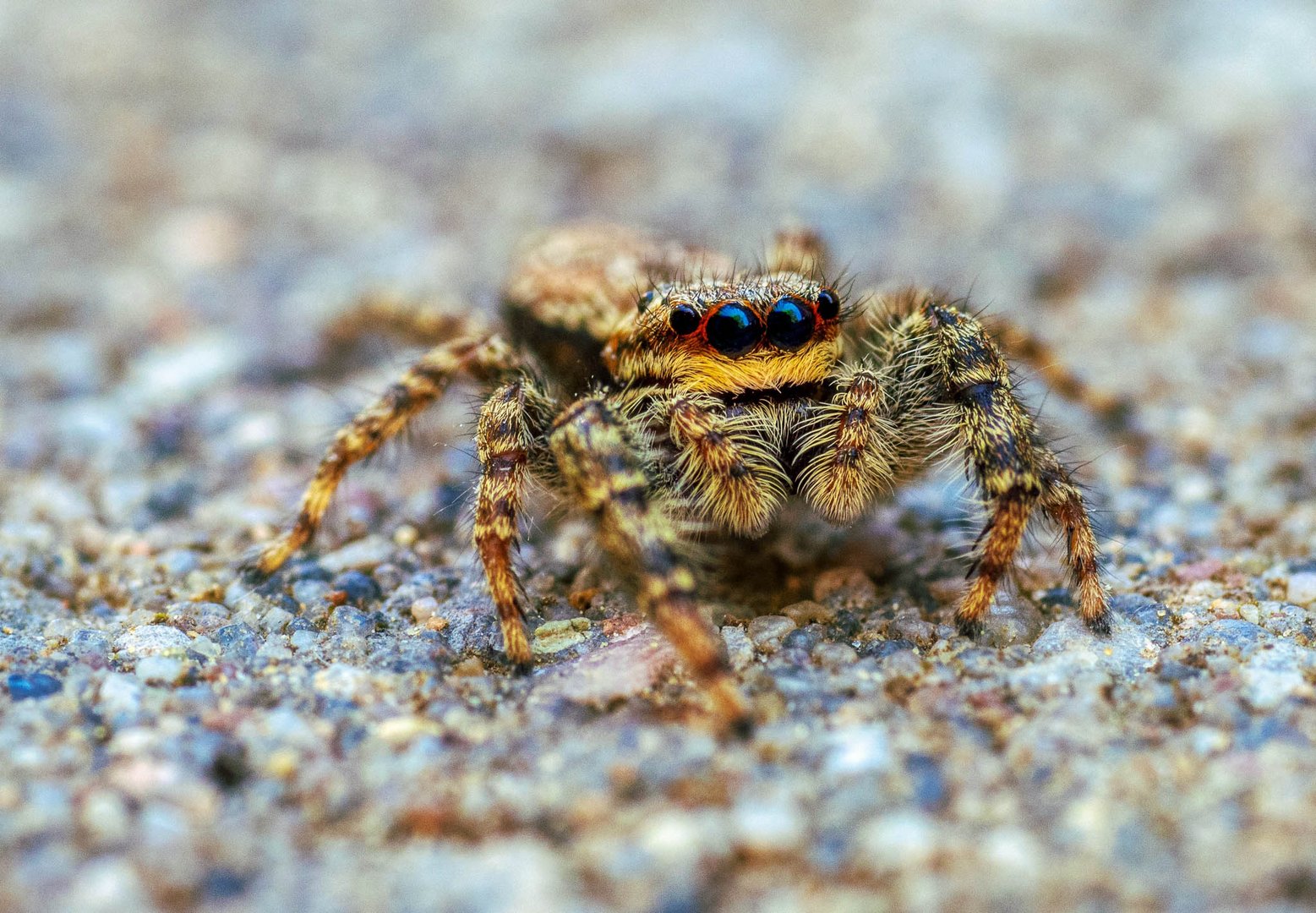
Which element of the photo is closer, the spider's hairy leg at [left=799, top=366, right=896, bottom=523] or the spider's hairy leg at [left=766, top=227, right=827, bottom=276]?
the spider's hairy leg at [left=799, top=366, right=896, bottom=523]

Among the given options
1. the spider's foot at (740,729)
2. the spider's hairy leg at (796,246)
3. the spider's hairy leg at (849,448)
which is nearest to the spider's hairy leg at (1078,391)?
the spider's hairy leg at (796,246)

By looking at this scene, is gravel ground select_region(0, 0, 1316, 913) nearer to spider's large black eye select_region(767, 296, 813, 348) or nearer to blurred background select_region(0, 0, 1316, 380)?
blurred background select_region(0, 0, 1316, 380)

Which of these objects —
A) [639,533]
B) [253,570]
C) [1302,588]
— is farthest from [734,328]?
[1302,588]

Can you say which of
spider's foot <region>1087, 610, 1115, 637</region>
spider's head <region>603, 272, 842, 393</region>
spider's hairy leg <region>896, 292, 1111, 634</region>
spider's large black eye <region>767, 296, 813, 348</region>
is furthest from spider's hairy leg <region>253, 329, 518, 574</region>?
spider's foot <region>1087, 610, 1115, 637</region>

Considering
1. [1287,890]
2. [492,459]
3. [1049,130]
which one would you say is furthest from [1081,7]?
[1287,890]

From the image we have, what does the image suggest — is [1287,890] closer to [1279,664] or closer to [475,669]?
[1279,664]

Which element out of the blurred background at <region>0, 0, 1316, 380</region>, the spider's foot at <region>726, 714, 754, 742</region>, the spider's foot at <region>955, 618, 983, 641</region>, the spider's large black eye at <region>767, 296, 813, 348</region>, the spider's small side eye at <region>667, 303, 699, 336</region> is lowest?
the spider's foot at <region>726, 714, 754, 742</region>

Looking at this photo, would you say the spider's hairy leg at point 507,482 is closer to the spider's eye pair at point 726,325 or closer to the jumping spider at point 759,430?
the jumping spider at point 759,430
